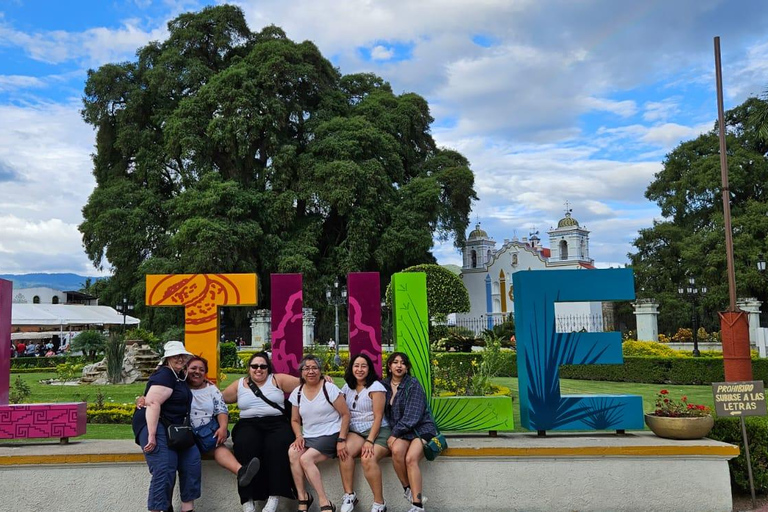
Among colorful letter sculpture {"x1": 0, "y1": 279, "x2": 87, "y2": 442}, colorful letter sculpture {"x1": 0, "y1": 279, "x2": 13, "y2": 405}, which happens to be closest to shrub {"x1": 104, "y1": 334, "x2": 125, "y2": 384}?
colorful letter sculpture {"x1": 0, "y1": 279, "x2": 13, "y2": 405}

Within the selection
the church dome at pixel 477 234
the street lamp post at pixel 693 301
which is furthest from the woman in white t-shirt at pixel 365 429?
the church dome at pixel 477 234

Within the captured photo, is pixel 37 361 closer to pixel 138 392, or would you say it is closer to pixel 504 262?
pixel 138 392

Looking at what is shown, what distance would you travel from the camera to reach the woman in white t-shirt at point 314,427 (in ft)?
17.2

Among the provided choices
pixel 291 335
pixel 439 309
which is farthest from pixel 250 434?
pixel 439 309

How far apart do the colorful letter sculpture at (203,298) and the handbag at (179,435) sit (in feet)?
4.35

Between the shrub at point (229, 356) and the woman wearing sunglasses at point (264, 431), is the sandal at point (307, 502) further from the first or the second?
the shrub at point (229, 356)

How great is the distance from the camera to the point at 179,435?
5016 millimetres

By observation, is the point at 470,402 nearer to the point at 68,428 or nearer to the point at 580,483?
the point at 580,483

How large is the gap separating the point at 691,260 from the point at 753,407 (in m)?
28.5

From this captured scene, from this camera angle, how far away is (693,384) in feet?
54.9

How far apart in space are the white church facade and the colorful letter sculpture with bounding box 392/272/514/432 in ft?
122

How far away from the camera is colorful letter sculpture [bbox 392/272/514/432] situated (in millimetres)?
6156

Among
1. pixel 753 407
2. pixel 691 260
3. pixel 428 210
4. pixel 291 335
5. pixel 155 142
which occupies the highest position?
pixel 155 142

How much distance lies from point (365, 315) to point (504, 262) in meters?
41.0
